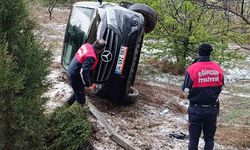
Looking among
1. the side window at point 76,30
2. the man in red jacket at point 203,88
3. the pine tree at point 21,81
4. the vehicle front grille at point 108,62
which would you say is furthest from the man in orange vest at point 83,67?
the man in red jacket at point 203,88

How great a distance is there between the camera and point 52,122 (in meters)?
6.41

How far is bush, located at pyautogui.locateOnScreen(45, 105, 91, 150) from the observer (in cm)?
619

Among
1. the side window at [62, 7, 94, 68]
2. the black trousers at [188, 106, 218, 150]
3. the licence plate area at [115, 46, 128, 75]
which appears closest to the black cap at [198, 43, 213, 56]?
the black trousers at [188, 106, 218, 150]

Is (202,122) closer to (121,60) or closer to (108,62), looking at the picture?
(121,60)

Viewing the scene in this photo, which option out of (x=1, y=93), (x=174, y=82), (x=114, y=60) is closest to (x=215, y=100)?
(x=114, y=60)

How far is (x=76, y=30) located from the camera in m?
9.30

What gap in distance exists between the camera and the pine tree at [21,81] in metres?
4.84

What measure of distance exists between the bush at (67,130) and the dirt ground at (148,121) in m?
0.43

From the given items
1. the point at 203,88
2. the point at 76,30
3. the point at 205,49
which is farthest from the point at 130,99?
the point at 205,49

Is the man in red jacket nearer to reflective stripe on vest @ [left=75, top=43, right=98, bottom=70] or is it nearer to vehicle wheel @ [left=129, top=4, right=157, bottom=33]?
reflective stripe on vest @ [left=75, top=43, right=98, bottom=70]

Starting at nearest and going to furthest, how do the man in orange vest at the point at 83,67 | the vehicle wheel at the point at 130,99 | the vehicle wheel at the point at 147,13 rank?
the man in orange vest at the point at 83,67, the vehicle wheel at the point at 130,99, the vehicle wheel at the point at 147,13

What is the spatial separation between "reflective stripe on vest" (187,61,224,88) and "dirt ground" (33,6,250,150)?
1542mm

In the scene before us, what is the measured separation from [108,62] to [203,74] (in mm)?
2496

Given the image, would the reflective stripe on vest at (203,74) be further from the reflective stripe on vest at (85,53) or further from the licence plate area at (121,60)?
the licence plate area at (121,60)
